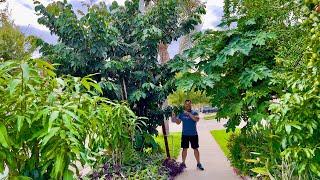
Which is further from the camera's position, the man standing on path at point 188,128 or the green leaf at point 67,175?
the man standing on path at point 188,128

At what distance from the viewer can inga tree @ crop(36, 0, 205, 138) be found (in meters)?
8.20

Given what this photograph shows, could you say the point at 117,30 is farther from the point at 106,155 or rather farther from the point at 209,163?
the point at 209,163

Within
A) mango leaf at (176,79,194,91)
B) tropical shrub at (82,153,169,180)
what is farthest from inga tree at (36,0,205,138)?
tropical shrub at (82,153,169,180)

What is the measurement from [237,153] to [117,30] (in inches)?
142

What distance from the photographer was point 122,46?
29.2 feet

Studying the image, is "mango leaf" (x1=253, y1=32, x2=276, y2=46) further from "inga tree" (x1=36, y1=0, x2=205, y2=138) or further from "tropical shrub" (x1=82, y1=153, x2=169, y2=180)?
"tropical shrub" (x1=82, y1=153, x2=169, y2=180)

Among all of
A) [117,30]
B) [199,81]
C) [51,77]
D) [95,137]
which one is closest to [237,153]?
[199,81]

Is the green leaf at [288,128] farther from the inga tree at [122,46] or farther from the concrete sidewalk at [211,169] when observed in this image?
the concrete sidewalk at [211,169]

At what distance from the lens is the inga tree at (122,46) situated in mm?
8195

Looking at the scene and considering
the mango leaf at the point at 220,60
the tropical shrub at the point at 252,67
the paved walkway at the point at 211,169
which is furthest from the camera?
the paved walkway at the point at 211,169

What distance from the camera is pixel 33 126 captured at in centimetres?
286

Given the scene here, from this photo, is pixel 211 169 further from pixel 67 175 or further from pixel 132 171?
pixel 67 175

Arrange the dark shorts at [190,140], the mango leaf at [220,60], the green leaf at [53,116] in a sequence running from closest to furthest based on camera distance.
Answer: the green leaf at [53,116]
the mango leaf at [220,60]
the dark shorts at [190,140]

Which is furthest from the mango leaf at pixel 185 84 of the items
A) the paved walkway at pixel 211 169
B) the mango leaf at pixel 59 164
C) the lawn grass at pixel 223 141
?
the mango leaf at pixel 59 164
